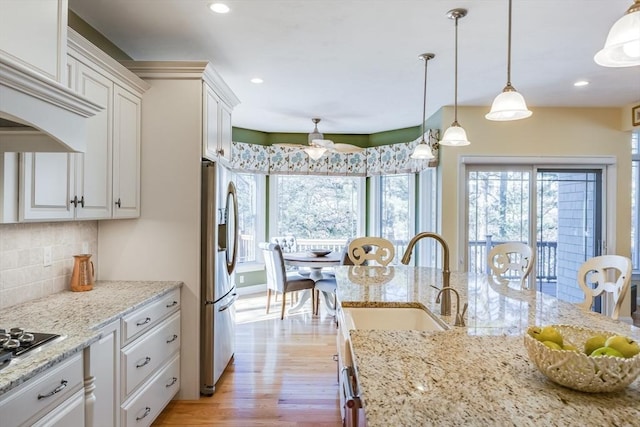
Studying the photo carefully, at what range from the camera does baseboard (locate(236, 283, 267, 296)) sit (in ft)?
19.0

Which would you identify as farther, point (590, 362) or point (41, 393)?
point (41, 393)

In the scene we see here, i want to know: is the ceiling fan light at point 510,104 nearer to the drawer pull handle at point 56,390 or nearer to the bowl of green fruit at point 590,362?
the bowl of green fruit at point 590,362

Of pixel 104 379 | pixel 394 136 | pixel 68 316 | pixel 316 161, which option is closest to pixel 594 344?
pixel 104 379

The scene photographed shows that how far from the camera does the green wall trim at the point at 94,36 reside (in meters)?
2.43

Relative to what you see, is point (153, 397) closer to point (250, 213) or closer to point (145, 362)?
point (145, 362)

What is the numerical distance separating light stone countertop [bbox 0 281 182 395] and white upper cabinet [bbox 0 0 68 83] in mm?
1047

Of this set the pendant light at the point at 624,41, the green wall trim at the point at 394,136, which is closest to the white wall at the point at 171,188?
the pendant light at the point at 624,41

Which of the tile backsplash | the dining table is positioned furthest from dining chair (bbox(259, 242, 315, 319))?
the tile backsplash

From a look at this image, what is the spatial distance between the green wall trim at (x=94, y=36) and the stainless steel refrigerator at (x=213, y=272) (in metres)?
1.13

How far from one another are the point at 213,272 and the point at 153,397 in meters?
0.87

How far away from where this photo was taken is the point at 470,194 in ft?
15.1

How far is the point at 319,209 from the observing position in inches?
251

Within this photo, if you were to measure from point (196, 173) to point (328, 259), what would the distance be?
2.25m

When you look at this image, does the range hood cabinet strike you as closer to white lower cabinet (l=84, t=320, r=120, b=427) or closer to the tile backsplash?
the tile backsplash
